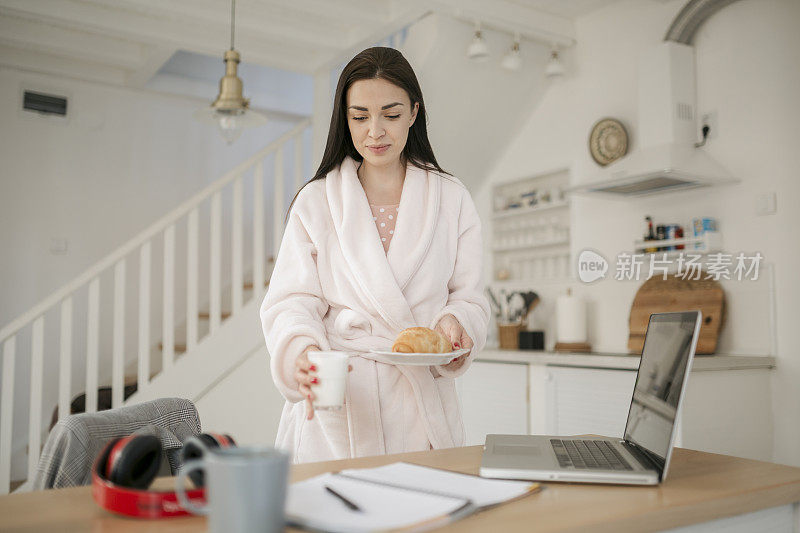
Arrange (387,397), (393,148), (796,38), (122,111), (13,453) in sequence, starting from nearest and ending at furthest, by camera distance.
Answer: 1. (387,397)
2. (393,148)
3. (796,38)
4. (13,453)
5. (122,111)

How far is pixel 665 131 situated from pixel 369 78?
2274mm

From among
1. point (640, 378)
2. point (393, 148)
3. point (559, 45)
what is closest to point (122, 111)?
point (559, 45)

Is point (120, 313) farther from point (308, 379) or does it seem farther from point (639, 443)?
point (639, 443)

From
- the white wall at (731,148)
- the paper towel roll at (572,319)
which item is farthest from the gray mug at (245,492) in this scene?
the paper towel roll at (572,319)

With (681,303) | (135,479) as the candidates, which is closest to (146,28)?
(681,303)

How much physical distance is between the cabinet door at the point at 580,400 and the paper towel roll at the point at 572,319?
1.57ft

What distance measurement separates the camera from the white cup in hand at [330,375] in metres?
1.05

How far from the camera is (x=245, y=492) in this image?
0.60 m

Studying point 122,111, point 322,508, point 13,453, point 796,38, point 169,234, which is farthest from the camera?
point 122,111

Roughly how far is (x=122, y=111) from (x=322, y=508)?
17.1 ft

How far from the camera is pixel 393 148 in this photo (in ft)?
5.01

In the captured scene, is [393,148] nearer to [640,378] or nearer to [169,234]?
[640,378]

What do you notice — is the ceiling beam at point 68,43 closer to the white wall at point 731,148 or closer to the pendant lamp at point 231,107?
the pendant lamp at point 231,107

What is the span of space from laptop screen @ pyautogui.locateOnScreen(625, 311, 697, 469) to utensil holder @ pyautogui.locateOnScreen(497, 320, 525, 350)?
9.34ft
